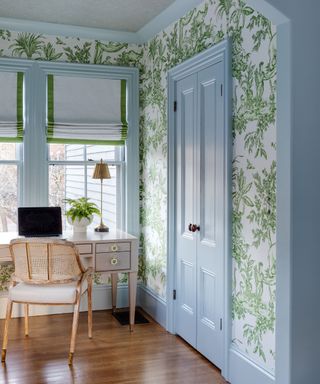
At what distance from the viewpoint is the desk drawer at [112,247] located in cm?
405

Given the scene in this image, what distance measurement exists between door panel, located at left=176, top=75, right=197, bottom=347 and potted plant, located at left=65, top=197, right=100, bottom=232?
831mm

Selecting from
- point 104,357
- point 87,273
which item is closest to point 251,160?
point 87,273

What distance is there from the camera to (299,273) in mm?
2346

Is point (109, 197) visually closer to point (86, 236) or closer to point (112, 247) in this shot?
point (86, 236)

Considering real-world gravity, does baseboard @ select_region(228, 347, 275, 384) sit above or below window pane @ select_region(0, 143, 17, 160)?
below

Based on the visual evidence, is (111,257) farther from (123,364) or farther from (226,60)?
(226,60)

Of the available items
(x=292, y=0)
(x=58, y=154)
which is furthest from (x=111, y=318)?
(x=292, y=0)

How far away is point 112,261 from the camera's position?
409cm

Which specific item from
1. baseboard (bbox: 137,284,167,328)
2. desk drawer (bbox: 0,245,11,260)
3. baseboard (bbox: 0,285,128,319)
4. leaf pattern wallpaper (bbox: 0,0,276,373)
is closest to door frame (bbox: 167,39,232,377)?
leaf pattern wallpaper (bbox: 0,0,276,373)

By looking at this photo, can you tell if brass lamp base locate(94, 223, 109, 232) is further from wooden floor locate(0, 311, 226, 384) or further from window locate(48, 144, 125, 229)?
wooden floor locate(0, 311, 226, 384)

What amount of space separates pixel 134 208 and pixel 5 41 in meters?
1.94

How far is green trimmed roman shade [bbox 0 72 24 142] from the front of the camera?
4.44 meters

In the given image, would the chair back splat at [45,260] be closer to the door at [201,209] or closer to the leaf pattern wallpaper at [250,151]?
the door at [201,209]

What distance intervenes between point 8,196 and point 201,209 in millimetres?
1944
